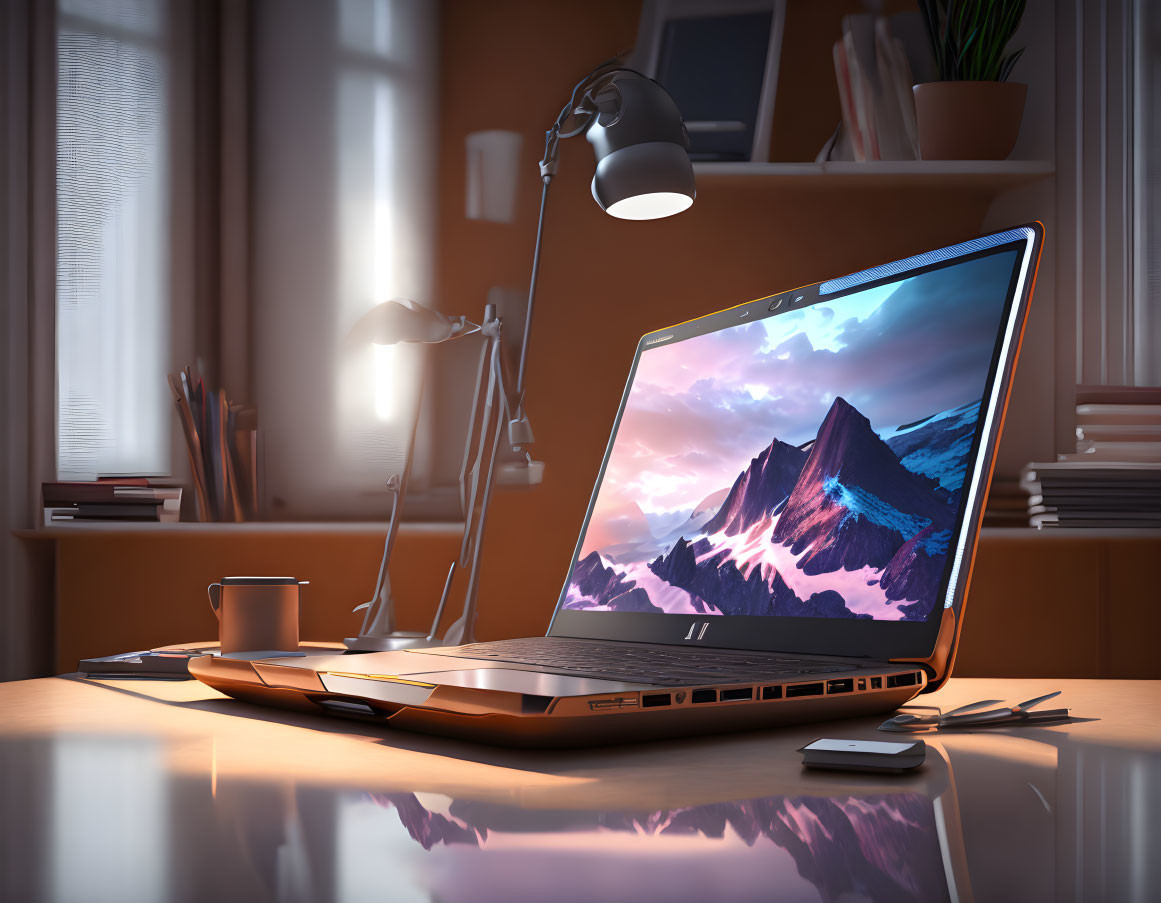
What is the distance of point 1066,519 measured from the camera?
4.17ft

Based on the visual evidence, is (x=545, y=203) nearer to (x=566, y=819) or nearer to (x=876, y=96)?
(x=876, y=96)

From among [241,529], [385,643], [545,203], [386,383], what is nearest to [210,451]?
[241,529]

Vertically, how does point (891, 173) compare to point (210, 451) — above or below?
above

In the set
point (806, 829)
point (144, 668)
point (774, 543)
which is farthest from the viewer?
point (144, 668)

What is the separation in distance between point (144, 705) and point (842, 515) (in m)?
0.62

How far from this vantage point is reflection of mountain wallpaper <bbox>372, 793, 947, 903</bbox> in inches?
13.8

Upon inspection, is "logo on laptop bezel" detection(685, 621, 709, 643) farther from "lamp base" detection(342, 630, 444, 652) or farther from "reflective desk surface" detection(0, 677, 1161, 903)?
"lamp base" detection(342, 630, 444, 652)

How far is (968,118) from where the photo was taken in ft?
4.48

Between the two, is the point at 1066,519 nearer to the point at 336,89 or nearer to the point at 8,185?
the point at 336,89

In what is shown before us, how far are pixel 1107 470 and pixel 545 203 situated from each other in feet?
2.67

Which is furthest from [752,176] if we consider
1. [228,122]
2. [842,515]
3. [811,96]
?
[228,122]

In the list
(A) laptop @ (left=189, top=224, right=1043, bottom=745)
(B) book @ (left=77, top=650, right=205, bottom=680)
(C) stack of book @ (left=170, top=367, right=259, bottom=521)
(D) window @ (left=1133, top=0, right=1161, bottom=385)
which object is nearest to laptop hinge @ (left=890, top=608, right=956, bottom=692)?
(A) laptop @ (left=189, top=224, right=1043, bottom=745)

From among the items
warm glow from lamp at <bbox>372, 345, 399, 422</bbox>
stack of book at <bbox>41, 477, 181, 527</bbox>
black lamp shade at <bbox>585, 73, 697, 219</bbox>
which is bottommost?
stack of book at <bbox>41, 477, 181, 527</bbox>

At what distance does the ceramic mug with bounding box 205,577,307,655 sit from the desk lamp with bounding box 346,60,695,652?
154 mm
